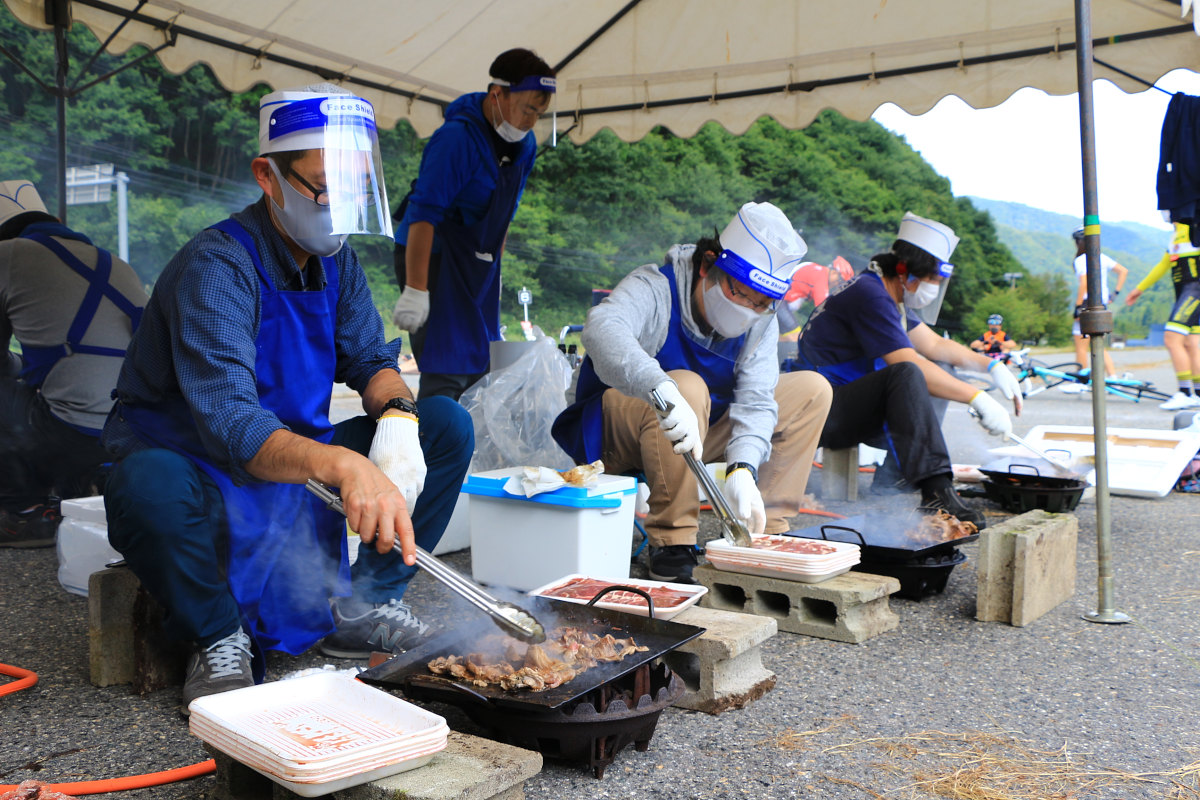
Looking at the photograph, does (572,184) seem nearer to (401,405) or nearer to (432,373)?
(432,373)

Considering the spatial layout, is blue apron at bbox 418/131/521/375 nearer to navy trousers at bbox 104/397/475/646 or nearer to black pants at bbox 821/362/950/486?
black pants at bbox 821/362/950/486

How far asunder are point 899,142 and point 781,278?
41.4m

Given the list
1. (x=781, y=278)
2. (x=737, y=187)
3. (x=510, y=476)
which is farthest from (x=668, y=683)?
(x=737, y=187)

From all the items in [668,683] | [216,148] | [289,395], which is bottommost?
[668,683]

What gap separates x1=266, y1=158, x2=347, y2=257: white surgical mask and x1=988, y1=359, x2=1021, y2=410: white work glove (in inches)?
160

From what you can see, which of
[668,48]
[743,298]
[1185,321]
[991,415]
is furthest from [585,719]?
[1185,321]

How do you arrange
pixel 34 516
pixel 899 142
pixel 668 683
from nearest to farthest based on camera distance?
pixel 668 683 → pixel 34 516 → pixel 899 142

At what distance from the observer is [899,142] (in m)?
40.5

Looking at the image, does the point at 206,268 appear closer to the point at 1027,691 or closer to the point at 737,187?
the point at 1027,691

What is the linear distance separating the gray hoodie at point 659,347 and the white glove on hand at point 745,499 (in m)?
0.12

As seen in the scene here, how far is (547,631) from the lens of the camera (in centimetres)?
206

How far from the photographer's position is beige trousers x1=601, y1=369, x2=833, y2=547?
10.7 ft

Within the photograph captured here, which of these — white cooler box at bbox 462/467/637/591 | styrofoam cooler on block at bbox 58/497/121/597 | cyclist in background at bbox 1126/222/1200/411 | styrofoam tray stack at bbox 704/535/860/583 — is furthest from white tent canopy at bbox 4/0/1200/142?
cyclist in background at bbox 1126/222/1200/411

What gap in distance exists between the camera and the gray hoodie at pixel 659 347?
3.09 metres
